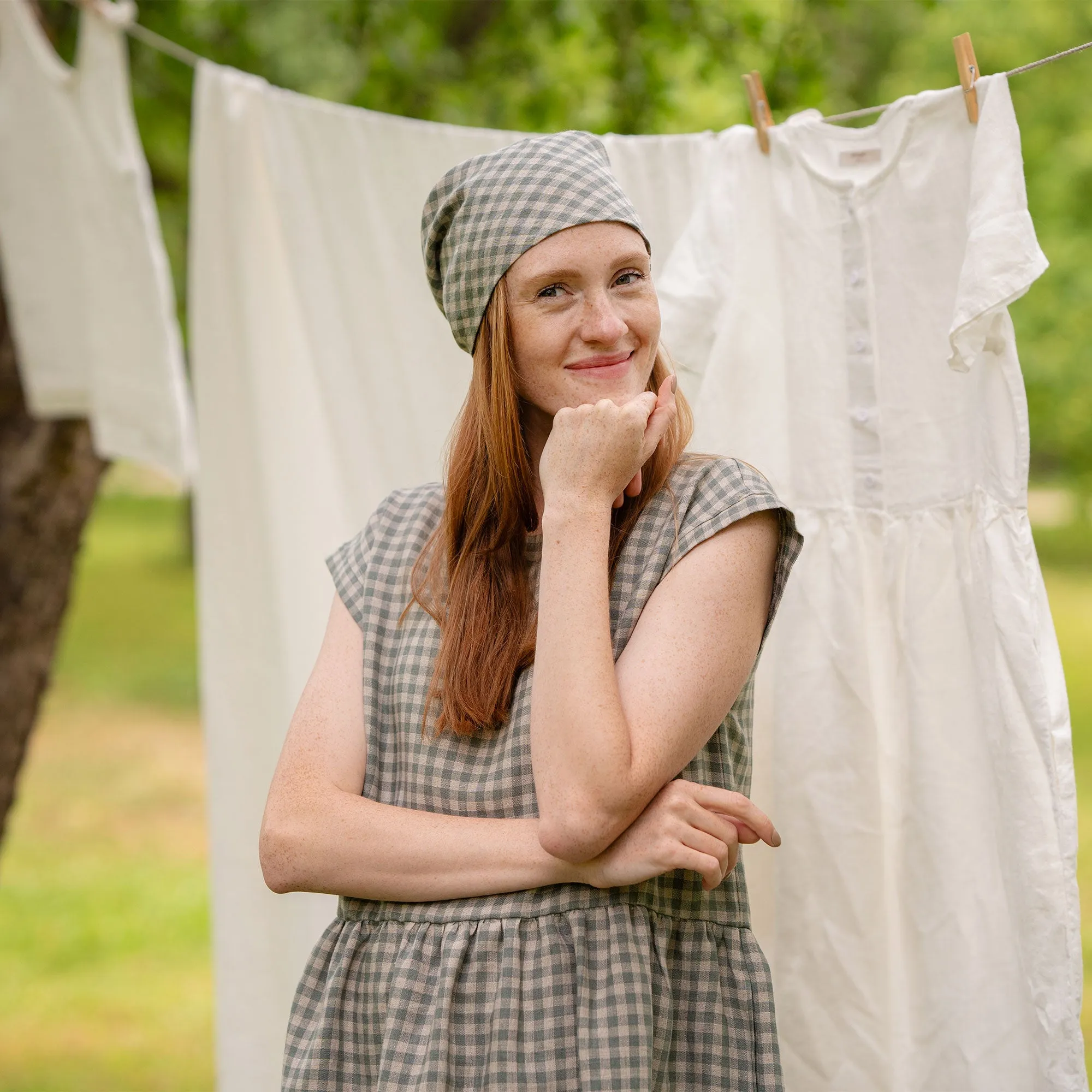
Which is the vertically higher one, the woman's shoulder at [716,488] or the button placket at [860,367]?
the button placket at [860,367]

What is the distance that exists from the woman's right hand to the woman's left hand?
301 mm

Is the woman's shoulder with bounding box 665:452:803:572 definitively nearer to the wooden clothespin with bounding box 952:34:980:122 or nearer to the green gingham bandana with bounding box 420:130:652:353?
the green gingham bandana with bounding box 420:130:652:353

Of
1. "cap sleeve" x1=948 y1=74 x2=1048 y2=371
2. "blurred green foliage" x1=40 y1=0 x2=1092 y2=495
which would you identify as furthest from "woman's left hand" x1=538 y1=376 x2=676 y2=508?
"blurred green foliage" x1=40 y1=0 x2=1092 y2=495

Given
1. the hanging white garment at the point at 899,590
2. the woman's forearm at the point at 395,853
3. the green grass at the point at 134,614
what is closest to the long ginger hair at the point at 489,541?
the woman's forearm at the point at 395,853

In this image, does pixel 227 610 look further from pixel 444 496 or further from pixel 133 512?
pixel 133 512

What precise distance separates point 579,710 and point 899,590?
64 cm

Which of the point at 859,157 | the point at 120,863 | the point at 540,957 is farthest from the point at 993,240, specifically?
the point at 120,863

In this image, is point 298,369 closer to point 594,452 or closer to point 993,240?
point 594,452

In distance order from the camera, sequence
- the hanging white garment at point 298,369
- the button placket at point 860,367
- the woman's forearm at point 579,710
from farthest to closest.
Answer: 1. the hanging white garment at point 298,369
2. the button placket at point 860,367
3. the woman's forearm at point 579,710

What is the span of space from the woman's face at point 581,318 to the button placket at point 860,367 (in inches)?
15.9

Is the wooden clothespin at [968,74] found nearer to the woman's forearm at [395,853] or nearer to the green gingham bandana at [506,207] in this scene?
the green gingham bandana at [506,207]

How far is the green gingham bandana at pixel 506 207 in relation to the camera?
1.43 metres

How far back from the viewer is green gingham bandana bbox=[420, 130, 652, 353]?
4.70 ft

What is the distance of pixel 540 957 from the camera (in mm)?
1329
